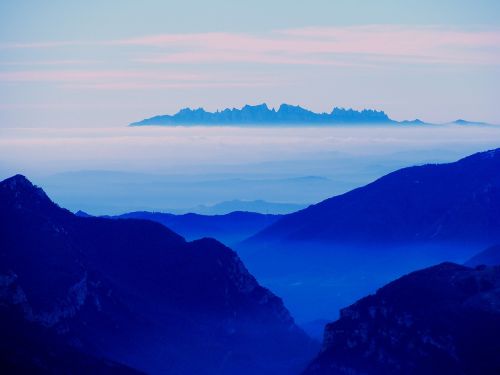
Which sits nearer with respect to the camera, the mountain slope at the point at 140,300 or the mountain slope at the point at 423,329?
the mountain slope at the point at 423,329

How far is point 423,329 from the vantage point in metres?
146

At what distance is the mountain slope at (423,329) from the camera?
142 m

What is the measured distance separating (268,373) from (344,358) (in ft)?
87.6

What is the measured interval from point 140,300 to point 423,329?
2161 inches

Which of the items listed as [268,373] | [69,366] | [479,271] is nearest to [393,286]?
[479,271]

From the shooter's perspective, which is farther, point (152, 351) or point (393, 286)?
point (152, 351)

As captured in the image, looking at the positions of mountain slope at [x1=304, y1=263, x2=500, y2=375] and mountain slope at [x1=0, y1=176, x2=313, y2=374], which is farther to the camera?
mountain slope at [x1=0, y1=176, x2=313, y2=374]

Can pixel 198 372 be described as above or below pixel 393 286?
below

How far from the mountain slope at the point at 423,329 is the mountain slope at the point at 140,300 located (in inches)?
994

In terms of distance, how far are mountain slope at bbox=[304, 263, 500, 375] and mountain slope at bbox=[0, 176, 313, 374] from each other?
82.9 feet

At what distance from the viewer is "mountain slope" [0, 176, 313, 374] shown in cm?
16738

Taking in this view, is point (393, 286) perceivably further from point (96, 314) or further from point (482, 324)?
point (96, 314)

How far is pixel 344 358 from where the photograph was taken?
152625 millimetres

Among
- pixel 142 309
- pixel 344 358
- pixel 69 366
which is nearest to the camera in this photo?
pixel 69 366
